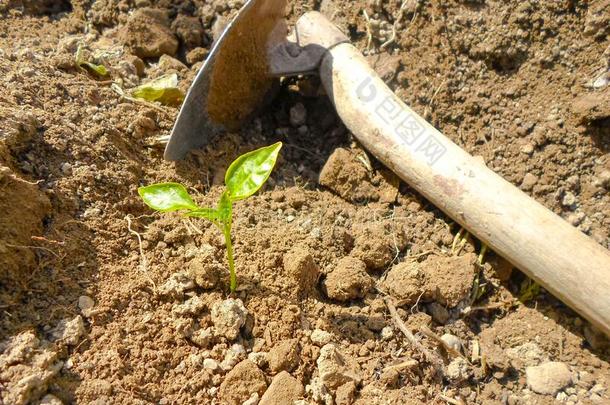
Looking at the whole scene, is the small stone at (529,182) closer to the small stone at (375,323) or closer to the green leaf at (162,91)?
the small stone at (375,323)

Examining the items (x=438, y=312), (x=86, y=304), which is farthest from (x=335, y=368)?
(x=86, y=304)

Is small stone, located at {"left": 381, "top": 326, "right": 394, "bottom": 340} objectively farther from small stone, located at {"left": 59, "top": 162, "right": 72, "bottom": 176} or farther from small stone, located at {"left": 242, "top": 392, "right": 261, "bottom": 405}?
small stone, located at {"left": 59, "top": 162, "right": 72, "bottom": 176}

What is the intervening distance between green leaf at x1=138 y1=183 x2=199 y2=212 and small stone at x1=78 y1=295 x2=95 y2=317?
0.29 metres

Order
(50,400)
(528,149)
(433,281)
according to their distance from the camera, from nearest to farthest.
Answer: (50,400) → (433,281) → (528,149)

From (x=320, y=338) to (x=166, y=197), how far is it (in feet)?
1.85

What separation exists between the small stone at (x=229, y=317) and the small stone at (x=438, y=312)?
58 centimetres

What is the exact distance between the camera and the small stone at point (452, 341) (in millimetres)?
1671

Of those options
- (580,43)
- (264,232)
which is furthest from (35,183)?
(580,43)

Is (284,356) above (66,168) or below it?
below

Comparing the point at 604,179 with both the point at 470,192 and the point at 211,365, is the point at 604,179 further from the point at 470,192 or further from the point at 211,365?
the point at 211,365

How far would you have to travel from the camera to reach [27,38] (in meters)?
2.19

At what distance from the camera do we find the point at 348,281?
1.69 meters

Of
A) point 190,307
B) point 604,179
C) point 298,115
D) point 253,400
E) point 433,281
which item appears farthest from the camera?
point 298,115

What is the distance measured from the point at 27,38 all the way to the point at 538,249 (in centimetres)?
196
